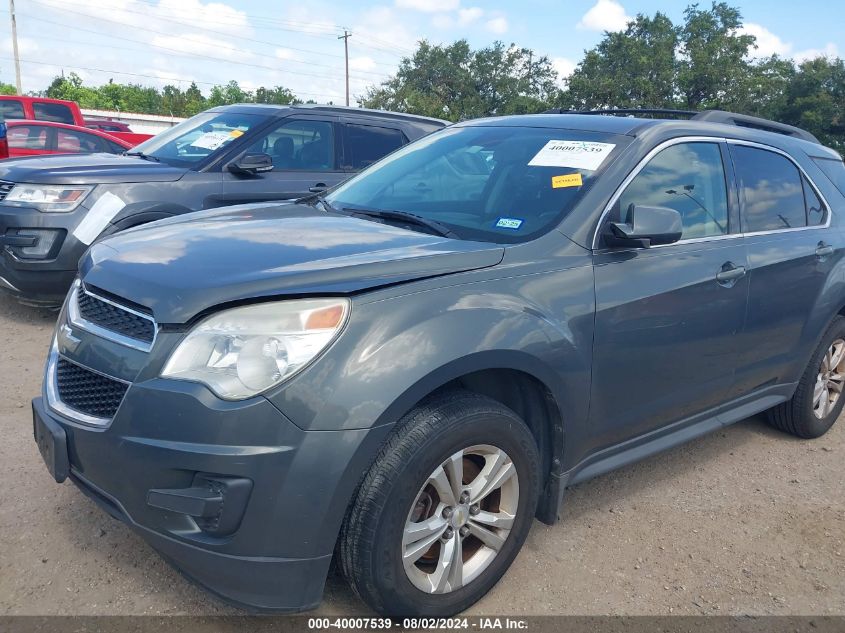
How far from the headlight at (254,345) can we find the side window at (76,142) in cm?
1154

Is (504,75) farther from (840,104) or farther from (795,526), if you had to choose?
(795,526)

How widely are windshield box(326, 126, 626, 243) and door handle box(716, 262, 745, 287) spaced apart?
29.7 inches

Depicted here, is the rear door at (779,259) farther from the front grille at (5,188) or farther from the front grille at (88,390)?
the front grille at (5,188)

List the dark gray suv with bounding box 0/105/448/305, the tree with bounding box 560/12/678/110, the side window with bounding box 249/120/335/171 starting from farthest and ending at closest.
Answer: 1. the tree with bounding box 560/12/678/110
2. the side window with bounding box 249/120/335/171
3. the dark gray suv with bounding box 0/105/448/305

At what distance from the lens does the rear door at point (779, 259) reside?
3.50m

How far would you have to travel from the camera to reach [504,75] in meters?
56.8

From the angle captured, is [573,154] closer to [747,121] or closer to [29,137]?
[747,121]

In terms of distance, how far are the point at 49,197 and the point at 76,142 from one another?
7786 mm

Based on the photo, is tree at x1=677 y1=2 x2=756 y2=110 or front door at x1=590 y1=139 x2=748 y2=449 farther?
tree at x1=677 y1=2 x2=756 y2=110

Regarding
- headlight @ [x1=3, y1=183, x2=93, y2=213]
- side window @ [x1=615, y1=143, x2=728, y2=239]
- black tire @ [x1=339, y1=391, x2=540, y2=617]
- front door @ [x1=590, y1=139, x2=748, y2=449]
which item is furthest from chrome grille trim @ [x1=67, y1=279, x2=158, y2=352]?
headlight @ [x1=3, y1=183, x2=93, y2=213]

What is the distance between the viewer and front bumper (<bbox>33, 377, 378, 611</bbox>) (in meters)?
2.01

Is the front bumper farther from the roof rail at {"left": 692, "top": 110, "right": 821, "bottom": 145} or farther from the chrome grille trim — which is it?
the roof rail at {"left": 692, "top": 110, "right": 821, "bottom": 145}

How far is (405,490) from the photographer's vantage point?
2.19 metres

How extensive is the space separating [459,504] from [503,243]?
3.19 ft
